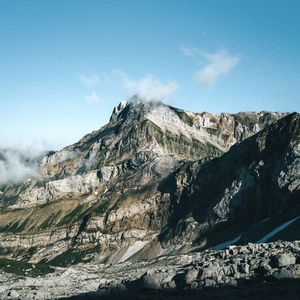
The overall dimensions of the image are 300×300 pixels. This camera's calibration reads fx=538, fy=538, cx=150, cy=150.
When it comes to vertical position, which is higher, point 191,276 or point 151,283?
point 151,283

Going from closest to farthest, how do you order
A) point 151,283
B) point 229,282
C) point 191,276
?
1. point 229,282
2. point 191,276
3. point 151,283

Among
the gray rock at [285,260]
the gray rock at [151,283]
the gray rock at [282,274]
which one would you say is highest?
the gray rock at [151,283]

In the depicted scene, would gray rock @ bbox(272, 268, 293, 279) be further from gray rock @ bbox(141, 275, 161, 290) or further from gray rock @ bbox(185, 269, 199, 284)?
gray rock @ bbox(141, 275, 161, 290)

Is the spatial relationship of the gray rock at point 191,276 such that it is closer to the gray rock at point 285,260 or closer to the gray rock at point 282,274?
the gray rock at point 285,260

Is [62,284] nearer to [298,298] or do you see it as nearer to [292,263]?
[292,263]

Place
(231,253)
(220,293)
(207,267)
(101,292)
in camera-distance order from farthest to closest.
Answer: (231,253), (101,292), (207,267), (220,293)

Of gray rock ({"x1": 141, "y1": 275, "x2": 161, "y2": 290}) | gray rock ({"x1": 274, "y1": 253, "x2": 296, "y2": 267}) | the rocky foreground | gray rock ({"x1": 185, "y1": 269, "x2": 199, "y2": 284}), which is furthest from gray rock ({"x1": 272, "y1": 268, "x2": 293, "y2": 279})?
gray rock ({"x1": 141, "y1": 275, "x2": 161, "y2": 290})

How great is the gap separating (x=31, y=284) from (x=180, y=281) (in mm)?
70068

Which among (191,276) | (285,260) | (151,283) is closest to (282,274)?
(285,260)

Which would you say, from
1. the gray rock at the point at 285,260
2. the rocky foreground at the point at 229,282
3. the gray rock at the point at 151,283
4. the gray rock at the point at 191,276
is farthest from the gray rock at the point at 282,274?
the gray rock at the point at 151,283

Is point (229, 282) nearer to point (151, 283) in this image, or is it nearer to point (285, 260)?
point (285, 260)

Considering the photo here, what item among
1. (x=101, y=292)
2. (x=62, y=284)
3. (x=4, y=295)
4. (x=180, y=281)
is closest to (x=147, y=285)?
(x=180, y=281)

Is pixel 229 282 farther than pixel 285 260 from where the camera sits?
No

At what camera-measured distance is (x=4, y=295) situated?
109 m
